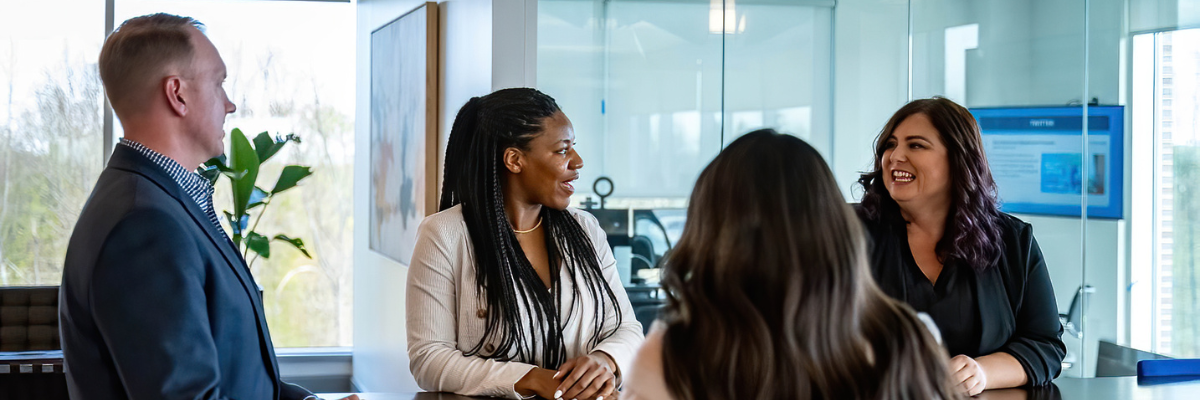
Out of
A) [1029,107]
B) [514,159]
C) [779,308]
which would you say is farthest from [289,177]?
[779,308]

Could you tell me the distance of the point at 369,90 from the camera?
5.50 metres

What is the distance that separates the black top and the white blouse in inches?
25.0

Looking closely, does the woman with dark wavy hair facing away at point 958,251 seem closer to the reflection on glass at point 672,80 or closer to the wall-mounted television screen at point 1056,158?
the reflection on glass at point 672,80

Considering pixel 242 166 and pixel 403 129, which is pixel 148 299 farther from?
pixel 242 166

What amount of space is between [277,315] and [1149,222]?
16.0 feet

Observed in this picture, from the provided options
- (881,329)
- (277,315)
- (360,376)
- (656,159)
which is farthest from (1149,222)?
(277,315)

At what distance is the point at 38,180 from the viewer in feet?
19.0

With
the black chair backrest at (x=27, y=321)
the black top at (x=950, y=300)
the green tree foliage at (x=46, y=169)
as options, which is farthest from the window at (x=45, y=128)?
the black top at (x=950, y=300)

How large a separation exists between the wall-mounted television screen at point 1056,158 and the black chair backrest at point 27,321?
3884mm

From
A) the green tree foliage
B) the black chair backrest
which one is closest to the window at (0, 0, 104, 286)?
the green tree foliage

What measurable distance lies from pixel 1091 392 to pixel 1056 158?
225 cm

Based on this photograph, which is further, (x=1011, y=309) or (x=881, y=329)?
(x=1011, y=309)

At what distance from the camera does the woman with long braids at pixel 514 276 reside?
199 centimetres

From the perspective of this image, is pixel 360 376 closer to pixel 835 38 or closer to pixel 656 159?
pixel 656 159
